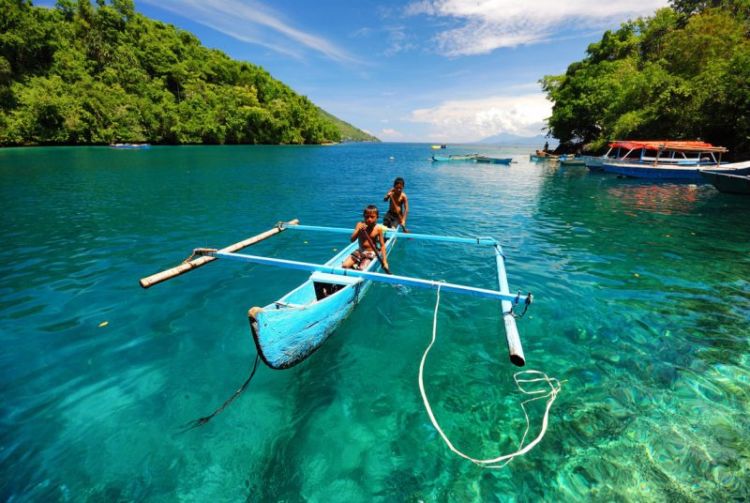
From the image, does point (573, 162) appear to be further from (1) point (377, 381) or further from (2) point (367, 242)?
(1) point (377, 381)

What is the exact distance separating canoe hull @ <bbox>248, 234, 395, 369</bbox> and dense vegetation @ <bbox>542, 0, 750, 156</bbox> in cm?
4278

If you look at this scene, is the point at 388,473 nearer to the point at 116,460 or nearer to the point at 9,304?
the point at 116,460

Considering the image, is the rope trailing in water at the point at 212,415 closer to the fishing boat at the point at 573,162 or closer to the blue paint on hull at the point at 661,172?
the blue paint on hull at the point at 661,172

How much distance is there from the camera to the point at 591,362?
5.77 meters

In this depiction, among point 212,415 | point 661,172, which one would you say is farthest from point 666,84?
point 212,415

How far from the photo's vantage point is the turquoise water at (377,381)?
149 inches

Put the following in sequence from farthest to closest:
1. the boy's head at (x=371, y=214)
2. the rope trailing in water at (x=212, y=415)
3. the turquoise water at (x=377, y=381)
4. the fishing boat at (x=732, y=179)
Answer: the fishing boat at (x=732, y=179) → the boy's head at (x=371, y=214) → the rope trailing in water at (x=212, y=415) → the turquoise water at (x=377, y=381)

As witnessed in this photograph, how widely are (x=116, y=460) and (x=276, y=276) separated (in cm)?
565

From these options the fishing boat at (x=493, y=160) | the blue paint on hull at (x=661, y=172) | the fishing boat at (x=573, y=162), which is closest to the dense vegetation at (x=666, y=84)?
the fishing boat at (x=573, y=162)

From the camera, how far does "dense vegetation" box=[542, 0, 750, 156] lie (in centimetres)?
3067

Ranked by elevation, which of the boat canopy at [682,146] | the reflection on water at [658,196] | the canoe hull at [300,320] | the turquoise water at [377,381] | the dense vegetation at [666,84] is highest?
the dense vegetation at [666,84]

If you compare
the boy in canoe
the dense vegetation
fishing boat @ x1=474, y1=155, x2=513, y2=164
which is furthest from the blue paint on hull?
the boy in canoe

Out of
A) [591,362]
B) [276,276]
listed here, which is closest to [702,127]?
[591,362]

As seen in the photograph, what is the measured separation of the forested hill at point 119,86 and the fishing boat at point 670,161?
294 ft
